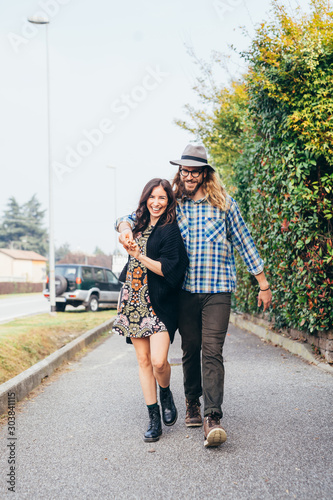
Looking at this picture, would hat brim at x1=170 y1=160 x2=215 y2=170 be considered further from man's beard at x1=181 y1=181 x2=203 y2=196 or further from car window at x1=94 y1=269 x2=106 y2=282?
car window at x1=94 y1=269 x2=106 y2=282

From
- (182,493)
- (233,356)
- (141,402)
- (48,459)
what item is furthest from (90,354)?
(182,493)

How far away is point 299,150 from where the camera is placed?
6.39 m

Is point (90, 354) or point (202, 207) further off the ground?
point (202, 207)

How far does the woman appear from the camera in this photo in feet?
12.4

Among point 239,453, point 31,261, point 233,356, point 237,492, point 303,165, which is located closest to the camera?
point 237,492

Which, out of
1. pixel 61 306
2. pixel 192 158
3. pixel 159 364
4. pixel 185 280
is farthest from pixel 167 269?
pixel 61 306

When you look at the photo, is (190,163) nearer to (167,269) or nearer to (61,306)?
(167,269)

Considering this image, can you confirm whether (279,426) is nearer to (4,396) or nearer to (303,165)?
(4,396)

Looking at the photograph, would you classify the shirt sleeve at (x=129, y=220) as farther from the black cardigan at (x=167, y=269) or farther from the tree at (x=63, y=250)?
the tree at (x=63, y=250)

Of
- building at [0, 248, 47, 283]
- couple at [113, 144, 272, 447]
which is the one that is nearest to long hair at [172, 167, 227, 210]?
couple at [113, 144, 272, 447]

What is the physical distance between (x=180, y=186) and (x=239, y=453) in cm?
202

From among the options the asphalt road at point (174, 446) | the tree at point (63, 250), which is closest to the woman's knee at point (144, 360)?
the asphalt road at point (174, 446)

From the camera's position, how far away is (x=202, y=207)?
4.01 metres

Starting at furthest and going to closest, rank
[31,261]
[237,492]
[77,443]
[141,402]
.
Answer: [31,261]
[141,402]
[77,443]
[237,492]
